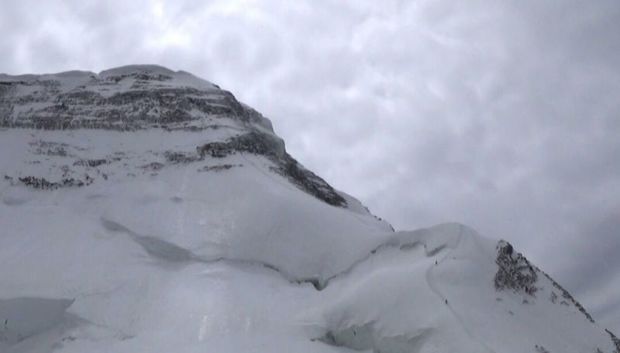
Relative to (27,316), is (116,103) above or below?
above

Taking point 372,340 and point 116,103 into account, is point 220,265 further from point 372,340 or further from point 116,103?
point 116,103

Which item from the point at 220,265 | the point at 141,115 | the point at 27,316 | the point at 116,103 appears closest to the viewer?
the point at 27,316

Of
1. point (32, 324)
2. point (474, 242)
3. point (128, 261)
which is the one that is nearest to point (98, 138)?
point (128, 261)

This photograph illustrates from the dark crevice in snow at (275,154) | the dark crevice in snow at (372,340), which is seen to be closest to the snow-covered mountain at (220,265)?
the dark crevice in snow at (372,340)

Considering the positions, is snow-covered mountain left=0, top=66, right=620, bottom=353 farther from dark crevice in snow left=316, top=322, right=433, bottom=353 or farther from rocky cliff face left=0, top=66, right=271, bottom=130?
rocky cliff face left=0, top=66, right=271, bottom=130

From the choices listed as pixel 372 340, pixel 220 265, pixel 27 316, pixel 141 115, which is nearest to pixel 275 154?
pixel 141 115

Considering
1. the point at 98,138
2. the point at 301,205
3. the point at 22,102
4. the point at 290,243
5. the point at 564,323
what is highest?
→ the point at 22,102

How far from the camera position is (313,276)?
757 inches

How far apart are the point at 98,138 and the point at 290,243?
47.2 ft

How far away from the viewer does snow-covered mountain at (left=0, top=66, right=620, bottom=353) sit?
47.5 ft

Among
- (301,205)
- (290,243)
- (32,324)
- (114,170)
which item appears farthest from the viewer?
(114,170)

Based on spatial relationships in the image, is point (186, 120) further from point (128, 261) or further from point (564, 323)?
point (564, 323)

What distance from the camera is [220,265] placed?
1925cm

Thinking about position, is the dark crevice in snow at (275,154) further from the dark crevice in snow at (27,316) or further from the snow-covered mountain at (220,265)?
the dark crevice in snow at (27,316)
